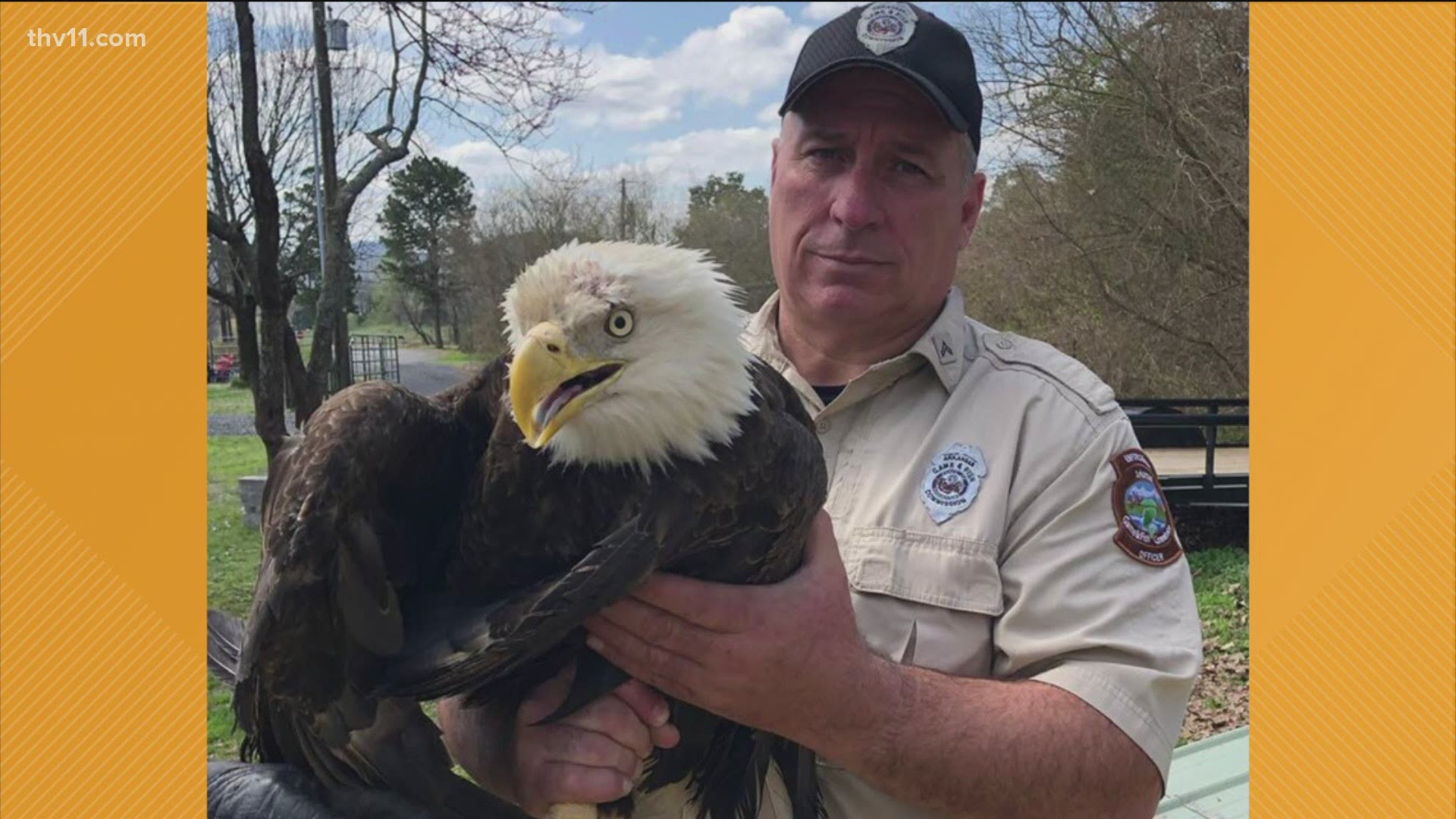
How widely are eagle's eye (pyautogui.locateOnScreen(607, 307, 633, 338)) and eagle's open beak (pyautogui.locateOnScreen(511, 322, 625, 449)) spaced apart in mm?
70

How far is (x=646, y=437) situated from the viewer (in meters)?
1.88

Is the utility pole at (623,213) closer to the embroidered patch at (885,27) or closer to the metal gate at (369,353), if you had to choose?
the metal gate at (369,353)

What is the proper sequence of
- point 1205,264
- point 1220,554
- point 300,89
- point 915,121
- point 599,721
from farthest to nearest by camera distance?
point 1205,264 < point 1220,554 < point 300,89 < point 915,121 < point 599,721

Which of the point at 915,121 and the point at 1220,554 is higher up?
the point at 915,121

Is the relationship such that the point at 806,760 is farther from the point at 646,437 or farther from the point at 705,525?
the point at 646,437

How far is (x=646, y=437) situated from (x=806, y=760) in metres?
0.92

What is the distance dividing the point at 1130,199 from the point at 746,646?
30.0 ft

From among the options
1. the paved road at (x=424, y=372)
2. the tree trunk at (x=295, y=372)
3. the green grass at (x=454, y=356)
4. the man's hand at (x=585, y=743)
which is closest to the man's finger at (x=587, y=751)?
the man's hand at (x=585, y=743)

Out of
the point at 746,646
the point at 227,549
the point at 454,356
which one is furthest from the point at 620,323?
the point at 227,549

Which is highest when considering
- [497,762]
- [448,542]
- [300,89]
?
[300,89]

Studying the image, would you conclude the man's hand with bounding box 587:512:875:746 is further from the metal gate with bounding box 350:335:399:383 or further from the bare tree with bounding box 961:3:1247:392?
the bare tree with bounding box 961:3:1247:392

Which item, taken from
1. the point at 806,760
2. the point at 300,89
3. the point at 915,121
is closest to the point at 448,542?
the point at 806,760

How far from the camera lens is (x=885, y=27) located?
2561 millimetres

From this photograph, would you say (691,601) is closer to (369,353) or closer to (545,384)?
(545,384)
